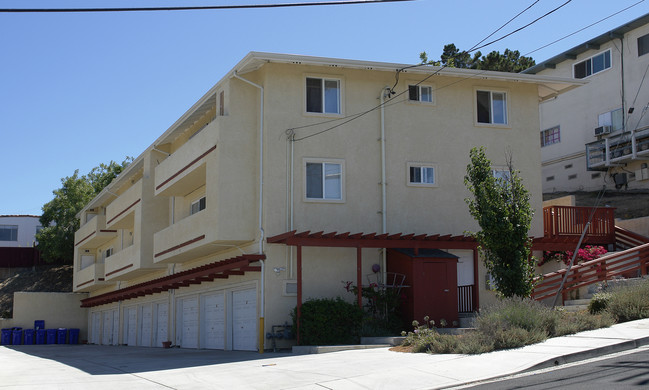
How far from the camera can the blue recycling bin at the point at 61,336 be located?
4803 cm

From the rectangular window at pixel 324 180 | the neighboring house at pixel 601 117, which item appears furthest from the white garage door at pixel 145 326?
the neighboring house at pixel 601 117

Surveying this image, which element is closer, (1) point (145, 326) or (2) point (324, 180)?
(2) point (324, 180)

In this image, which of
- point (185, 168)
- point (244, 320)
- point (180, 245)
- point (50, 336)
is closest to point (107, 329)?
point (50, 336)

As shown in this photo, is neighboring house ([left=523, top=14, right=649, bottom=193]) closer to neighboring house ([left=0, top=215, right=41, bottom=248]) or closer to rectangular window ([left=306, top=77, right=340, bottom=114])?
rectangular window ([left=306, top=77, right=340, bottom=114])

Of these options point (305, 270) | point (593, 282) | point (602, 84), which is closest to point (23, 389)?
point (305, 270)

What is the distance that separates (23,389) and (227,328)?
37.5ft

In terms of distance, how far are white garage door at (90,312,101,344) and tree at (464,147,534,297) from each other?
34.2 meters

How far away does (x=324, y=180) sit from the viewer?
24.0 metres

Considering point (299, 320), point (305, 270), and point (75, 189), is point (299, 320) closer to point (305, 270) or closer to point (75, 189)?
point (305, 270)

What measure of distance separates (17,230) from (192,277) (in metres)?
50.4

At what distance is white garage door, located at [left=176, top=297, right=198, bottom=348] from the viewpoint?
2912 centimetres

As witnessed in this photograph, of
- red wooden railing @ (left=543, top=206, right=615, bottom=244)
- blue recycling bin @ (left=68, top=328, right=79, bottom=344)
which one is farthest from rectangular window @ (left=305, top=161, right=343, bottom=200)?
blue recycling bin @ (left=68, top=328, right=79, bottom=344)

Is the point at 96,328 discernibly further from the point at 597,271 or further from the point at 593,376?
the point at 593,376

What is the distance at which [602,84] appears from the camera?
3812 cm
